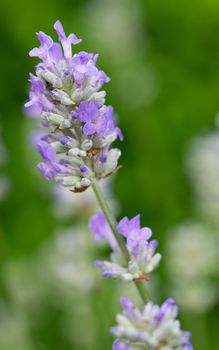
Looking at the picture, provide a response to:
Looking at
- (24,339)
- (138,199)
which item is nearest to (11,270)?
→ (24,339)

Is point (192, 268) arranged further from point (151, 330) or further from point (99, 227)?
point (151, 330)

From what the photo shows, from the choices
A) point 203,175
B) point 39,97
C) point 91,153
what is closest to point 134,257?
point 91,153

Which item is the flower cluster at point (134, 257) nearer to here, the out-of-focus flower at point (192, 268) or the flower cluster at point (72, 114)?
the flower cluster at point (72, 114)

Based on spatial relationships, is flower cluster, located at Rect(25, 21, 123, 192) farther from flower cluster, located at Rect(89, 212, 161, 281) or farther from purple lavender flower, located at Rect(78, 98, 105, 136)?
flower cluster, located at Rect(89, 212, 161, 281)

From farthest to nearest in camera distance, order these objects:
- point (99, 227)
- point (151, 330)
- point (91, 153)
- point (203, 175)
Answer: point (203, 175) < point (99, 227) < point (91, 153) < point (151, 330)

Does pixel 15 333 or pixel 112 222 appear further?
pixel 15 333

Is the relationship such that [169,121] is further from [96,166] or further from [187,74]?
[96,166]

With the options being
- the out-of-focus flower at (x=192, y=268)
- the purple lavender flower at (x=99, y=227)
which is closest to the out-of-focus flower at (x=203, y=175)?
the out-of-focus flower at (x=192, y=268)

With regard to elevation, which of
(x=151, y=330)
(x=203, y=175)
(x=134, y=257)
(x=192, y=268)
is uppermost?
(x=203, y=175)
